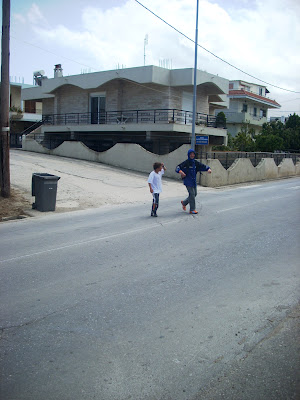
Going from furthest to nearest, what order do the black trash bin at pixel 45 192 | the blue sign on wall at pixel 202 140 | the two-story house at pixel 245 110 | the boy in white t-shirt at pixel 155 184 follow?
the two-story house at pixel 245 110, the blue sign on wall at pixel 202 140, the black trash bin at pixel 45 192, the boy in white t-shirt at pixel 155 184

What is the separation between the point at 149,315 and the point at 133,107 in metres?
25.7

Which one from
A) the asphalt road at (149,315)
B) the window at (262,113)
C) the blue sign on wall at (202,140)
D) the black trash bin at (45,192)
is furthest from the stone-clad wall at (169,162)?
the window at (262,113)

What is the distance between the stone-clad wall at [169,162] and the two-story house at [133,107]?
229 centimetres

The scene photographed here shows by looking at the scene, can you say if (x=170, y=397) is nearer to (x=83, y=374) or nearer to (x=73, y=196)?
(x=83, y=374)

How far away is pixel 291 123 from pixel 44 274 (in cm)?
4989

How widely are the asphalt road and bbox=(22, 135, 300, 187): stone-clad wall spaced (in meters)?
12.9

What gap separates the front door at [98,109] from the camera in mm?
31005

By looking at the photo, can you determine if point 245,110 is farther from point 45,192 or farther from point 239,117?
point 45,192

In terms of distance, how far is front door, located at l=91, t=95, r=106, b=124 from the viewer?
31.0 metres

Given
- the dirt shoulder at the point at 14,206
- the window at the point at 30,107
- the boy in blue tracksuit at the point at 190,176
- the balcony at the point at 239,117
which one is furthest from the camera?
the balcony at the point at 239,117

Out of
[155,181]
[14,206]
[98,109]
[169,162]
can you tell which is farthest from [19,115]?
[155,181]

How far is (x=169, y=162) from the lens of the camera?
2248 cm

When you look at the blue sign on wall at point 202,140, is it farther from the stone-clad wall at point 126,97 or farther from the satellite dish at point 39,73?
the satellite dish at point 39,73

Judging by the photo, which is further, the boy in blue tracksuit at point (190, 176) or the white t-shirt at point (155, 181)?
the boy in blue tracksuit at point (190, 176)
